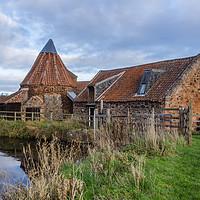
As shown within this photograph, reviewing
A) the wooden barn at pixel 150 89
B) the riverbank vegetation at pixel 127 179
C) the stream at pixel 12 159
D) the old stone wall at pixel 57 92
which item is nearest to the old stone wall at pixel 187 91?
the wooden barn at pixel 150 89

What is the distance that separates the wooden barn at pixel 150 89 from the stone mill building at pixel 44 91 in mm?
3597

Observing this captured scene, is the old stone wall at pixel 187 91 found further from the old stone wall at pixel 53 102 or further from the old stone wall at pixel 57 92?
the old stone wall at pixel 53 102

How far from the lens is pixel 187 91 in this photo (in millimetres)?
15305

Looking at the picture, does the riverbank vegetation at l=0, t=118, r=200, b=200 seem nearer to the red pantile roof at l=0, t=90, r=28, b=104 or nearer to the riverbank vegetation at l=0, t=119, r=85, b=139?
the riverbank vegetation at l=0, t=119, r=85, b=139

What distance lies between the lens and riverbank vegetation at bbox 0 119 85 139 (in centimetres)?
1524

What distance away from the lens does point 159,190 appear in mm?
4172

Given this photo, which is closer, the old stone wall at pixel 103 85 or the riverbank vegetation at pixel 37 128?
the riverbank vegetation at pixel 37 128

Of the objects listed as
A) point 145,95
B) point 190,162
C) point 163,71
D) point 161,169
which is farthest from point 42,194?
point 163,71

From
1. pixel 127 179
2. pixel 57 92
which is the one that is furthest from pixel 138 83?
pixel 127 179

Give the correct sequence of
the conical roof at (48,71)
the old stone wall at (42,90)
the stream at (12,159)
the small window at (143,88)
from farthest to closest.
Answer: the conical roof at (48,71) < the old stone wall at (42,90) < the small window at (143,88) < the stream at (12,159)

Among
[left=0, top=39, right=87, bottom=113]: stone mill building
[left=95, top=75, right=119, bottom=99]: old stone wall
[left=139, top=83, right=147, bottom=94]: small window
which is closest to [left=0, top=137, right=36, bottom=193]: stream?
[left=0, top=39, right=87, bottom=113]: stone mill building

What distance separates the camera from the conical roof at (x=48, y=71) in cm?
2306

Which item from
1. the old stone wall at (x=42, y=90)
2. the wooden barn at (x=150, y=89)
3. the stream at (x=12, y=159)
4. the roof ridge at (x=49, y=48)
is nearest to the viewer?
the stream at (x=12, y=159)

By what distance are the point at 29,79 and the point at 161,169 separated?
20.5 metres
